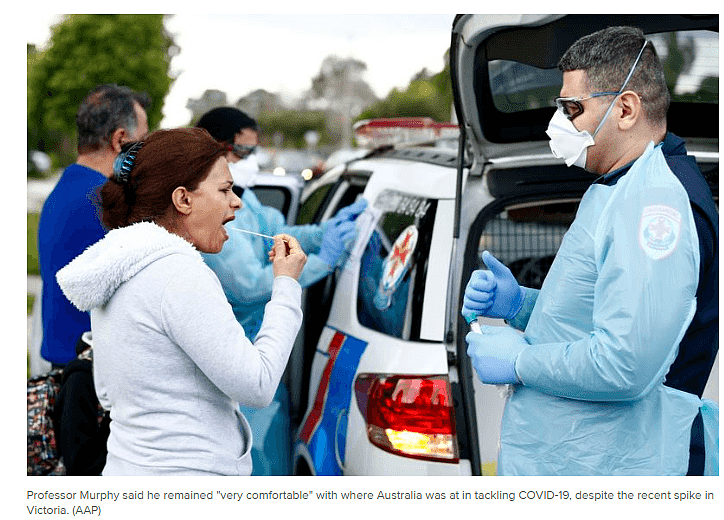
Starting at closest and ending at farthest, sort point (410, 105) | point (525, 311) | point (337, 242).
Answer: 1. point (525, 311)
2. point (337, 242)
3. point (410, 105)

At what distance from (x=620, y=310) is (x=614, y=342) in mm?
74

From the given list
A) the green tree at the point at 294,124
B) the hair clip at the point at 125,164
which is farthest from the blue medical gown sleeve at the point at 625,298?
the green tree at the point at 294,124

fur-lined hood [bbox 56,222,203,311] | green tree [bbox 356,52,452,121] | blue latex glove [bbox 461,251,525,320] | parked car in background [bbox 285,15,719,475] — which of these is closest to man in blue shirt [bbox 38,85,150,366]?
parked car in background [bbox 285,15,719,475]

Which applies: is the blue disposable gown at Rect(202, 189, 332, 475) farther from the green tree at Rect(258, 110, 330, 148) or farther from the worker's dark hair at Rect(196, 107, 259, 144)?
the green tree at Rect(258, 110, 330, 148)

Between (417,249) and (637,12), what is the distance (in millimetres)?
1094

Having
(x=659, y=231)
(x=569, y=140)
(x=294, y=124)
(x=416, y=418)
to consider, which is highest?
(x=294, y=124)

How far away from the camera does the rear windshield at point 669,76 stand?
259 cm

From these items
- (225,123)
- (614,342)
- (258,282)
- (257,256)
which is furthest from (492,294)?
A: (225,123)

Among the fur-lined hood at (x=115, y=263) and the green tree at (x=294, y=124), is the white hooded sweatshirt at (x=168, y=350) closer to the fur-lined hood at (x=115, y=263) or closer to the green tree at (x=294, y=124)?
the fur-lined hood at (x=115, y=263)

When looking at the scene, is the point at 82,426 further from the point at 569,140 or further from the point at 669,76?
the point at 669,76

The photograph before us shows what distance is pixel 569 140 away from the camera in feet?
7.04

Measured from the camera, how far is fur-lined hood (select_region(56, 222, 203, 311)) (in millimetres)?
1896

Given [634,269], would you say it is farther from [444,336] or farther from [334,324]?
[334,324]

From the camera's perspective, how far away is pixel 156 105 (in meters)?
17.5
